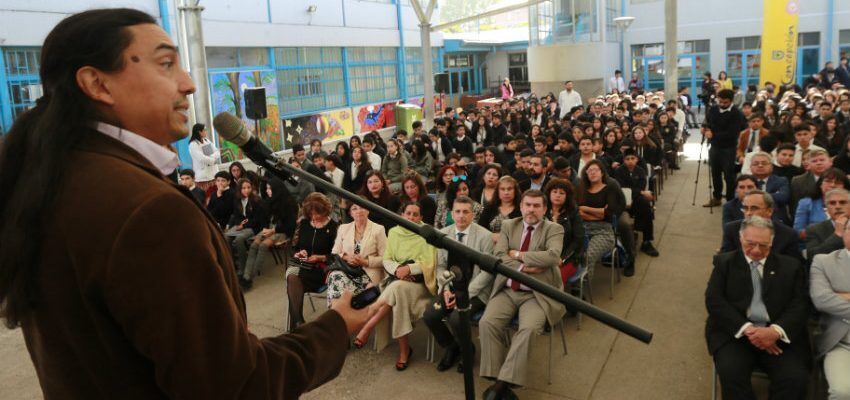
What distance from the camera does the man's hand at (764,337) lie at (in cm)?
341

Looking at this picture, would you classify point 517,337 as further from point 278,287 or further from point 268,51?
point 268,51

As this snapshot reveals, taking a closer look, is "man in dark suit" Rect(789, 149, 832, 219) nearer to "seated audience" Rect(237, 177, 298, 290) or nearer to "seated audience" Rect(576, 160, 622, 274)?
"seated audience" Rect(576, 160, 622, 274)

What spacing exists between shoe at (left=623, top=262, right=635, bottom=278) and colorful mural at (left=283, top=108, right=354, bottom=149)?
1028 cm

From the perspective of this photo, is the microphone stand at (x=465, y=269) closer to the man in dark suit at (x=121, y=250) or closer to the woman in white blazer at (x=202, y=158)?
the man in dark suit at (x=121, y=250)

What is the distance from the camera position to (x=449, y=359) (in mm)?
4480

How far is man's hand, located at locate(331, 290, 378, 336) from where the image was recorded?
1.32 metres

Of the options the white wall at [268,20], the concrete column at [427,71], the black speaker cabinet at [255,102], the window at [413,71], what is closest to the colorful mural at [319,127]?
the white wall at [268,20]

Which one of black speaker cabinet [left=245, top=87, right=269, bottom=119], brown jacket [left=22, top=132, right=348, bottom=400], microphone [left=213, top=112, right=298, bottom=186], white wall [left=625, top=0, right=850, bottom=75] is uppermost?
white wall [left=625, top=0, right=850, bottom=75]

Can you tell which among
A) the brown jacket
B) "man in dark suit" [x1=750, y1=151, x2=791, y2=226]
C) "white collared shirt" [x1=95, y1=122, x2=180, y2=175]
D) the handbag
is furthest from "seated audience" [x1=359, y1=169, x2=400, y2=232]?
the brown jacket

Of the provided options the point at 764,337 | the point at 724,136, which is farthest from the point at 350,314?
the point at 724,136

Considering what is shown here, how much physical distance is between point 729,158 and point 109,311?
863 centimetres

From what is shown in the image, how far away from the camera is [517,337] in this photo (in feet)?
13.2

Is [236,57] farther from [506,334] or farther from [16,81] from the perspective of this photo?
[506,334]

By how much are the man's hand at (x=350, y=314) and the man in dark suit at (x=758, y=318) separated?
9.34 feet
